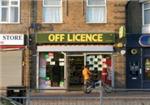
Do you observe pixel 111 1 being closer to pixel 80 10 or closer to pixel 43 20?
pixel 80 10

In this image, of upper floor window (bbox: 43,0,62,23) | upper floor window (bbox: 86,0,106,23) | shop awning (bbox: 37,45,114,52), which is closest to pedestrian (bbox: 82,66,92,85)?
shop awning (bbox: 37,45,114,52)

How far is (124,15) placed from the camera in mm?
30812

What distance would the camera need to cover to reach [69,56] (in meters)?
30.5

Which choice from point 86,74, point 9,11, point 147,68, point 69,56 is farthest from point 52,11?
point 147,68

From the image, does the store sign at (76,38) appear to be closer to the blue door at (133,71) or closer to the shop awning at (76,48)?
the shop awning at (76,48)

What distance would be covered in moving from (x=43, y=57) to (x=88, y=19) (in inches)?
144

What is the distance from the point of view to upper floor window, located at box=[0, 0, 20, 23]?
31.0 metres

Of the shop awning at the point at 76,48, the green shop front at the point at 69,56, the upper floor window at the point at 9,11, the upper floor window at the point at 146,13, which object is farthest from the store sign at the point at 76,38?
the upper floor window at the point at 146,13

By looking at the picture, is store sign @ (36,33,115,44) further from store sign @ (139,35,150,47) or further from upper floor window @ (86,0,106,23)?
store sign @ (139,35,150,47)

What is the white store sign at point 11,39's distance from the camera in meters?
30.2

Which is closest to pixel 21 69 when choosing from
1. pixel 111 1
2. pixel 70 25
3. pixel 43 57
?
pixel 43 57

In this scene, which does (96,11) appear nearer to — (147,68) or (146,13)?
(146,13)

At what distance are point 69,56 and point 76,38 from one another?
120 cm

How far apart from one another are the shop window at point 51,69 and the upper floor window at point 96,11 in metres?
2.97
